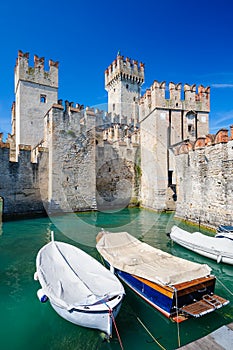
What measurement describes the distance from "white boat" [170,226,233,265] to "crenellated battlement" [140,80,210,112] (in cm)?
1076

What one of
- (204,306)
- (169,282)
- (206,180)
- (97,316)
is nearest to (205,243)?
(204,306)

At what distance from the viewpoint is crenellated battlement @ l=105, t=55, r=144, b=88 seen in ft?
115

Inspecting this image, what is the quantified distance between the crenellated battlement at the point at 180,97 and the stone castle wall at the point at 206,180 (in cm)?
403

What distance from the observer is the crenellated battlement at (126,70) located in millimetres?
35031

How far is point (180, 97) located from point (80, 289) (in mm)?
15903

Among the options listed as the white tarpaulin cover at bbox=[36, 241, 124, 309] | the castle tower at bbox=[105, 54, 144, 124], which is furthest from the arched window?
the castle tower at bbox=[105, 54, 144, 124]

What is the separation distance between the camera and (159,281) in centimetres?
472

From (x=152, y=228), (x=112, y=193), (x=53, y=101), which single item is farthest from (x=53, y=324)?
(x=53, y=101)

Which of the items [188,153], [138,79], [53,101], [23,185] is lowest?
[23,185]

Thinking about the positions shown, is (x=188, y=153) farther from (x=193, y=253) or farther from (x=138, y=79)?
(x=138, y=79)

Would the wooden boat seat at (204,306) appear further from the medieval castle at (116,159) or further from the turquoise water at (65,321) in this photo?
the medieval castle at (116,159)

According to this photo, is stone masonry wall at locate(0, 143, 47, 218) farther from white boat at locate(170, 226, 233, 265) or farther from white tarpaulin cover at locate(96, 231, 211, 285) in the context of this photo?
white boat at locate(170, 226, 233, 265)

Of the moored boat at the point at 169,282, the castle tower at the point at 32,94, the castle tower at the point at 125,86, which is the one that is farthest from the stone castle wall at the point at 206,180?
the castle tower at the point at 125,86

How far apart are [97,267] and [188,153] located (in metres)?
10.7
